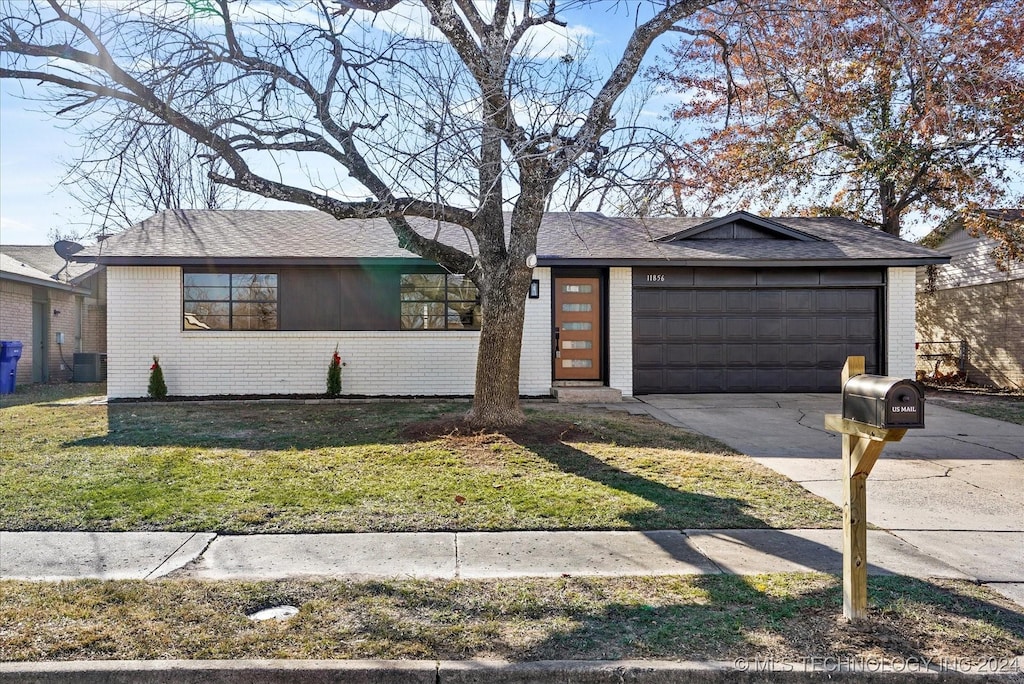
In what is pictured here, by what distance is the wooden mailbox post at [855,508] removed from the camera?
3143 mm

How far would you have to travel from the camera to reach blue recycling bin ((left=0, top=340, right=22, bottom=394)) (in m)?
14.5

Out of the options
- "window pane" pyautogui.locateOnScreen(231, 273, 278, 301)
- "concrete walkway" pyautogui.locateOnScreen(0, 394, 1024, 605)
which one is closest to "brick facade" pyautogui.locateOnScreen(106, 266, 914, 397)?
"window pane" pyautogui.locateOnScreen(231, 273, 278, 301)

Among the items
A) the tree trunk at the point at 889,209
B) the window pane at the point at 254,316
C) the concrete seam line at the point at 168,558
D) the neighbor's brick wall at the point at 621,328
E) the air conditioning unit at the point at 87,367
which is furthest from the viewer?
the tree trunk at the point at 889,209

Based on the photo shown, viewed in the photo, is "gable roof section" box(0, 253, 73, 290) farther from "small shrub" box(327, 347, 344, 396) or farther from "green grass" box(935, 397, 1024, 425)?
"green grass" box(935, 397, 1024, 425)

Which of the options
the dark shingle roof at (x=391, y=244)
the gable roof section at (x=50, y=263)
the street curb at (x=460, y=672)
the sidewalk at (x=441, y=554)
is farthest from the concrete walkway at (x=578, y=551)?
the gable roof section at (x=50, y=263)

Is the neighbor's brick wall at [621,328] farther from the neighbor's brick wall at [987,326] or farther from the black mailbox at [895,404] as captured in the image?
the neighbor's brick wall at [987,326]

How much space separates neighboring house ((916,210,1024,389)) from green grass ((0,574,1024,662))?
15908mm

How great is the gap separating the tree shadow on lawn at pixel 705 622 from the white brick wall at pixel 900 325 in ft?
34.8

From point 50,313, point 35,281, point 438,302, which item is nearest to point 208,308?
point 438,302

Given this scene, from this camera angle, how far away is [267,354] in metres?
12.5

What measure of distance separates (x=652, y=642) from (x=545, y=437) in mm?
4885

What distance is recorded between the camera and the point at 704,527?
481 centimetres

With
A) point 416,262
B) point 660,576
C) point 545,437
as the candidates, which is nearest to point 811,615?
point 660,576

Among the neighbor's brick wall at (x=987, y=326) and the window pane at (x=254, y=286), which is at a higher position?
the window pane at (x=254, y=286)
